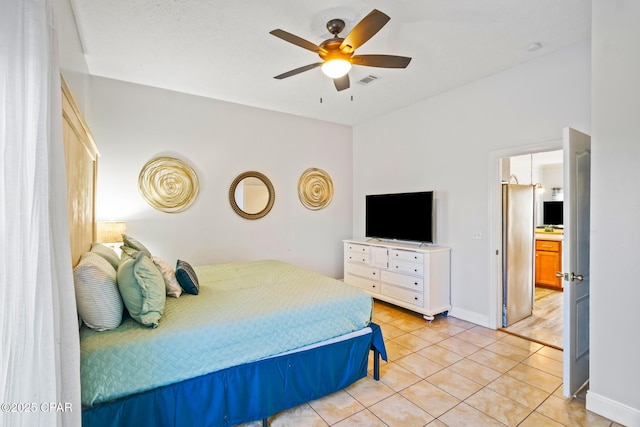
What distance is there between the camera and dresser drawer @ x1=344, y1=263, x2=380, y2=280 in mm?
4371

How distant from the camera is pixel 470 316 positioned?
3697mm

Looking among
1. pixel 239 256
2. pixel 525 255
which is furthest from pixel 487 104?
pixel 239 256

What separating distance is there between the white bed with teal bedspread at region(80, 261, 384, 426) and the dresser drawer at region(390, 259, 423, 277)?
1481 millimetres

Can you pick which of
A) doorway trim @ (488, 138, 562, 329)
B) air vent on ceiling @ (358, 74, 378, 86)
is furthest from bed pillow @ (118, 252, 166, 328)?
doorway trim @ (488, 138, 562, 329)

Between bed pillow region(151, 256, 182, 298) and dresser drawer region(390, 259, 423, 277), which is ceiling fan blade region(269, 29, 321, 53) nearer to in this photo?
bed pillow region(151, 256, 182, 298)

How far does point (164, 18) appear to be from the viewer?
7.87 feet

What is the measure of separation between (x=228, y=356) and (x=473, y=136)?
11.4ft

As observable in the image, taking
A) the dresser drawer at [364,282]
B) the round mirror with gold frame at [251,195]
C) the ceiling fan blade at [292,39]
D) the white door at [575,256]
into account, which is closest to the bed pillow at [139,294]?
the ceiling fan blade at [292,39]

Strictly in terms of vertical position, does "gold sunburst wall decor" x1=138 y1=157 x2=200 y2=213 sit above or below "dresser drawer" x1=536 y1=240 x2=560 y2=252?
above

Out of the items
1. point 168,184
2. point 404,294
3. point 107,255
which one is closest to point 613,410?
point 404,294

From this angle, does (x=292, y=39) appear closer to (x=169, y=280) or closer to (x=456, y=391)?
(x=169, y=280)

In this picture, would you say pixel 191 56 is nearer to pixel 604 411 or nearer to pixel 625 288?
pixel 625 288

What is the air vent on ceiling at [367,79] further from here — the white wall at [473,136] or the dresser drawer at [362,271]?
the dresser drawer at [362,271]

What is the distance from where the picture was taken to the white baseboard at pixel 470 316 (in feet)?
11.6
